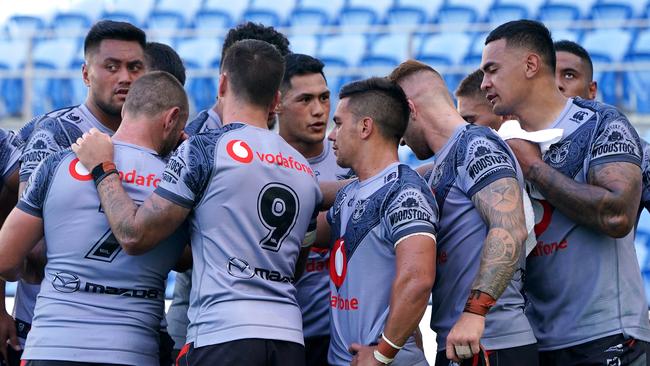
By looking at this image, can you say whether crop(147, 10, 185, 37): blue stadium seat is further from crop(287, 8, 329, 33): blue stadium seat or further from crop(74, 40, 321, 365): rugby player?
crop(74, 40, 321, 365): rugby player

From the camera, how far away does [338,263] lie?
176 inches

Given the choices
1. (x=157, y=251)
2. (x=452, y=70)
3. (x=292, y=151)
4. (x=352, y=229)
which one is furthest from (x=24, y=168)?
(x=452, y=70)

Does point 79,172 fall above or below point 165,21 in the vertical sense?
below

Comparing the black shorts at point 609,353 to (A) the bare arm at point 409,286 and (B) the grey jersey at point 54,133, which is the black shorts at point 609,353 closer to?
(A) the bare arm at point 409,286

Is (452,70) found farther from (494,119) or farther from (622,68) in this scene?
(494,119)

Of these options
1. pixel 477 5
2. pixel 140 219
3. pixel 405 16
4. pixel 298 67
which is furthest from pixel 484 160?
pixel 405 16

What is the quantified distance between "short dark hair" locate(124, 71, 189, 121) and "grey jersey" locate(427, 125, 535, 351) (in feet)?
4.08

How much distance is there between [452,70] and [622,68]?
1.79 metres

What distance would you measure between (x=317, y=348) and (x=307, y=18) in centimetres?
1056

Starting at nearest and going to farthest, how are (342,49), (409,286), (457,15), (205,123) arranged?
(409,286) < (205,123) < (342,49) < (457,15)

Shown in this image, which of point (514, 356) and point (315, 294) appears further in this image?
point (315, 294)

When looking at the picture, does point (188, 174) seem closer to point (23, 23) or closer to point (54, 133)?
point (54, 133)

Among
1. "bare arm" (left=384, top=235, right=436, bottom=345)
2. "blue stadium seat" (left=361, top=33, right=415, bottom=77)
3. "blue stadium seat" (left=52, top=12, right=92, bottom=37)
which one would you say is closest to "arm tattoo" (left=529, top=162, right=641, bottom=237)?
"bare arm" (left=384, top=235, right=436, bottom=345)

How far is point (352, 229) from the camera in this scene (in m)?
4.39
